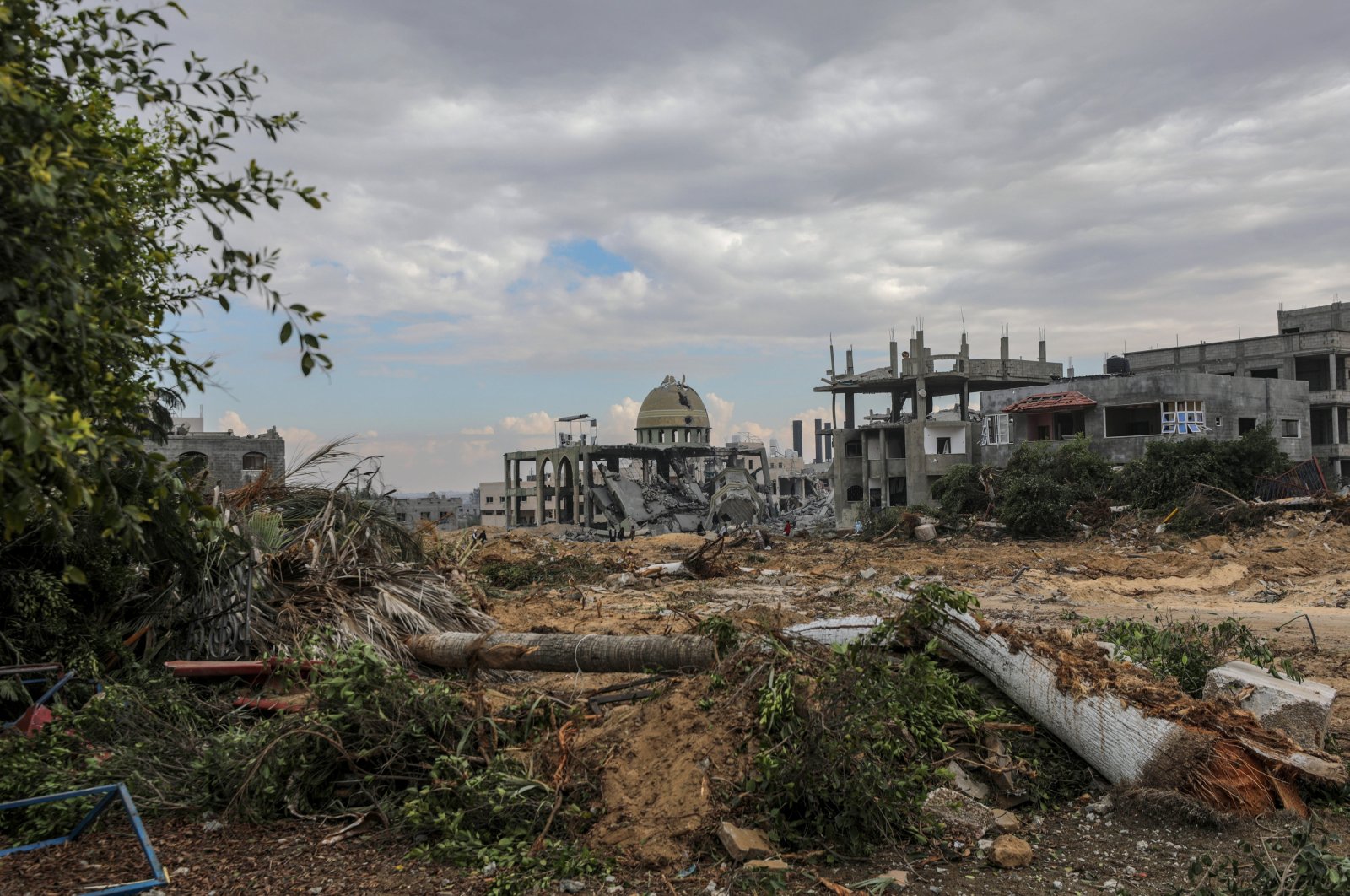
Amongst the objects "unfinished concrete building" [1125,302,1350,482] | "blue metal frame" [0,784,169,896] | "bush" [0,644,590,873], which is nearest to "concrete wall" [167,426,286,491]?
"bush" [0,644,590,873]

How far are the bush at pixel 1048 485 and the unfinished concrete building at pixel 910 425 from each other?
8.14 m

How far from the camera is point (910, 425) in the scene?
37.3 metres

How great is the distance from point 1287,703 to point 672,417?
4864cm

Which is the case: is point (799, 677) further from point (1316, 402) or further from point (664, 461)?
point (664, 461)

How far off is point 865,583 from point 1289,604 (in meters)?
6.45

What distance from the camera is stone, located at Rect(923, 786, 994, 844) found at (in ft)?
16.4

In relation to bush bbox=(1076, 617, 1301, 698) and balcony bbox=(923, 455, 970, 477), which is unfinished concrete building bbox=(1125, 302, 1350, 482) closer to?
balcony bbox=(923, 455, 970, 477)

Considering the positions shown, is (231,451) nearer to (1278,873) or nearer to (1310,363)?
(1278,873)

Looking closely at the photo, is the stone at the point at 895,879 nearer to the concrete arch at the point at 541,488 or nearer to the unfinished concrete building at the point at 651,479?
the unfinished concrete building at the point at 651,479

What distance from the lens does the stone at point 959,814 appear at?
501cm

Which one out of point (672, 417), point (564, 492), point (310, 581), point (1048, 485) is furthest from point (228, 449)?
point (310, 581)

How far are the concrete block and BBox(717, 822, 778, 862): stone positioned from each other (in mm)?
3237

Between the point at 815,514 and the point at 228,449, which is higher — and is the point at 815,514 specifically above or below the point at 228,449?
below

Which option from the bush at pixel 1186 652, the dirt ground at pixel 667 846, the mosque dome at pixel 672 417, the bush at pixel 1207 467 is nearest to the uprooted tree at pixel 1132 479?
the bush at pixel 1207 467
